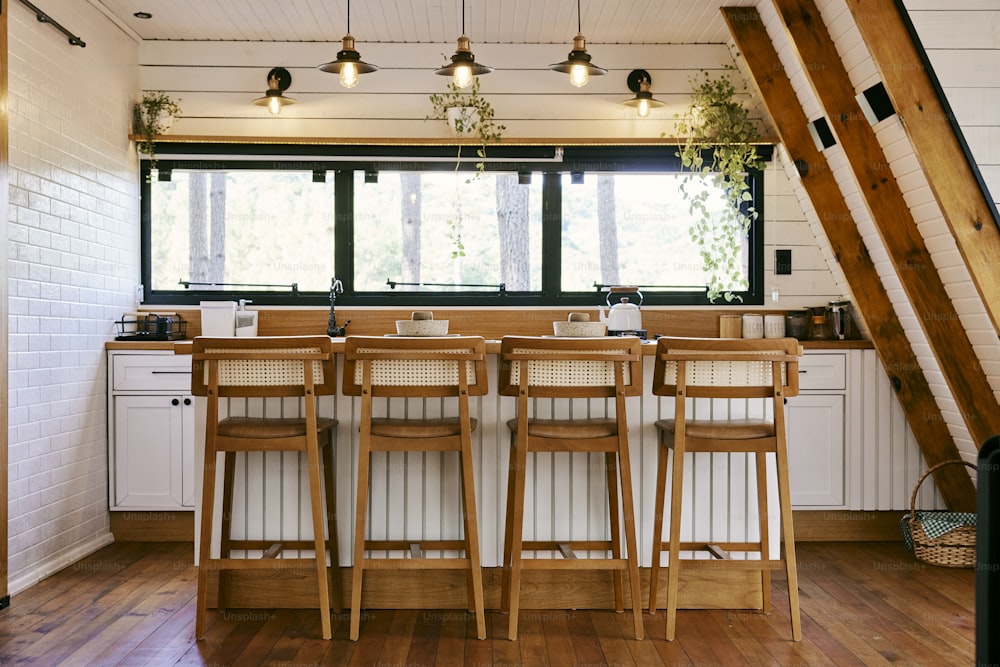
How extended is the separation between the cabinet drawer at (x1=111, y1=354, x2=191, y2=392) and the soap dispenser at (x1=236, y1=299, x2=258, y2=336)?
38 cm

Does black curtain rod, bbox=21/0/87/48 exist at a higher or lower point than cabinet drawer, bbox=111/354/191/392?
higher

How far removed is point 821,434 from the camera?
4184mm

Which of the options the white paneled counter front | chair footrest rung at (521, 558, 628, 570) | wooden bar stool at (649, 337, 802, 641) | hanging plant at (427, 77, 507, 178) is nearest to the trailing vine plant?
hanging plant at (427, 77, 507, 178)

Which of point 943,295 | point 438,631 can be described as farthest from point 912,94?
point 438,631

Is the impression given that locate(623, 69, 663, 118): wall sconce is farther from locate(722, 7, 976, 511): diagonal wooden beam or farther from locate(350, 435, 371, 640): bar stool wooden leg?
locate(350, 435, 371, 640): bar stool wooden leg

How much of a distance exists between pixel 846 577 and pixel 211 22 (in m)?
4.34

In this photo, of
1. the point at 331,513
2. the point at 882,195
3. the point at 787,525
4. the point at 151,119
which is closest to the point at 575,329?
the point at 787,525

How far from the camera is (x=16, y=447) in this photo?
338 cm

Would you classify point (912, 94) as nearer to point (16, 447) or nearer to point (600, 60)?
point (600, 60)

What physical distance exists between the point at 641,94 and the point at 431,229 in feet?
A: 4.83

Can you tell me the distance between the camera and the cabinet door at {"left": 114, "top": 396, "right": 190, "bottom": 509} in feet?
13.6

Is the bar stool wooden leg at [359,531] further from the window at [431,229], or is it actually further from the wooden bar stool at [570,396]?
the window at [431,229]

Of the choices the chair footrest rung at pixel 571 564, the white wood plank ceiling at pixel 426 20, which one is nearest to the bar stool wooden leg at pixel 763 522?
the chair footrest rung at pixel 571 564

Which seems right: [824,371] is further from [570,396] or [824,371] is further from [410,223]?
[410,223]
